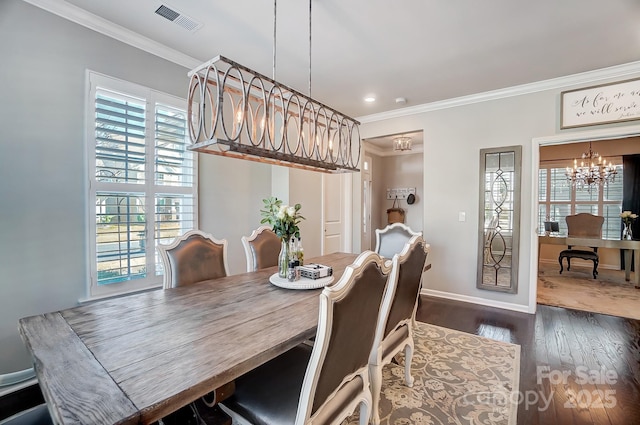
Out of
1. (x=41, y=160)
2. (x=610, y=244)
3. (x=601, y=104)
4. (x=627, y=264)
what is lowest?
(x=627, y=264)

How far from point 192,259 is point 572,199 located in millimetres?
7670

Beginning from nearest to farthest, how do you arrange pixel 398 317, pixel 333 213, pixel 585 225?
pixel 398 317
pixel 333 213
pixel 585 225

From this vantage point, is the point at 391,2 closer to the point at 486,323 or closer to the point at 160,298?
the point at 160,298

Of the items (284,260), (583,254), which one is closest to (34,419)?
(284,260)

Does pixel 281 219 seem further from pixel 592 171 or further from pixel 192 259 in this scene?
pixel 592 171

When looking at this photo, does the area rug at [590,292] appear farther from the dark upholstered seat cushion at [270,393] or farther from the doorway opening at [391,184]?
the dark upholstered seat cushion at [270,393]

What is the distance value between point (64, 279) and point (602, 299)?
20.8ft

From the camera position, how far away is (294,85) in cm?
357

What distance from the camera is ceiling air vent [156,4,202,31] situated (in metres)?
2.18

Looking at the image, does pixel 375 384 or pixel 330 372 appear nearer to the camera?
pixel 330 372

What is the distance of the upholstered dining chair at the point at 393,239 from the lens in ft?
11.0

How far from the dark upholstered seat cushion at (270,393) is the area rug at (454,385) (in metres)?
0.71

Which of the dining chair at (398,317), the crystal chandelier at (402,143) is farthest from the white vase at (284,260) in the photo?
the crystal chandelier at (402,143)

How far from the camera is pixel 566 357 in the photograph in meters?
2.49
